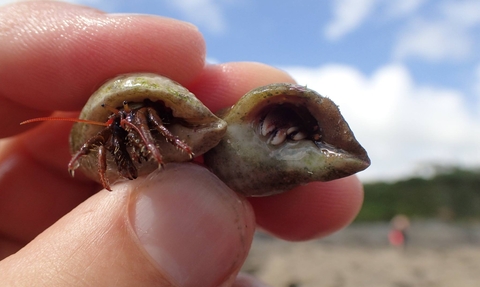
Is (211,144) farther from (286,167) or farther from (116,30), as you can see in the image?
(116,30)

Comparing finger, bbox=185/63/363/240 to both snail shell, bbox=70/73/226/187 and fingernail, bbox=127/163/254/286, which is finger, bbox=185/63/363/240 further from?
snail shell, bbox=70/73/226/187

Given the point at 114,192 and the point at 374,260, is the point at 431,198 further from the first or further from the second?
the point at 114,192

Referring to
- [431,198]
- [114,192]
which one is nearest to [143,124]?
[114,192]

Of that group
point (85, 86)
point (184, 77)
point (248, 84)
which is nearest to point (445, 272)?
point (248, 84)

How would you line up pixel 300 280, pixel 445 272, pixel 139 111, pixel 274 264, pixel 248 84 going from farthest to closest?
pixel 274 264 → pixel 445 272 → pixel 300 280 → pixel 248 84 → pixel 139 111

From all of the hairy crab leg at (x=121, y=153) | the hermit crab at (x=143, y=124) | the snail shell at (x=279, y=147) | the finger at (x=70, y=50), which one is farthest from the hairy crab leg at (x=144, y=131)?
the finger at (x=70, y=50)

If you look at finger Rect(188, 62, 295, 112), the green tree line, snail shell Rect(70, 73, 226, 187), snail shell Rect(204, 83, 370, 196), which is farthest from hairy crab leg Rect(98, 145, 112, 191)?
the green tree line
